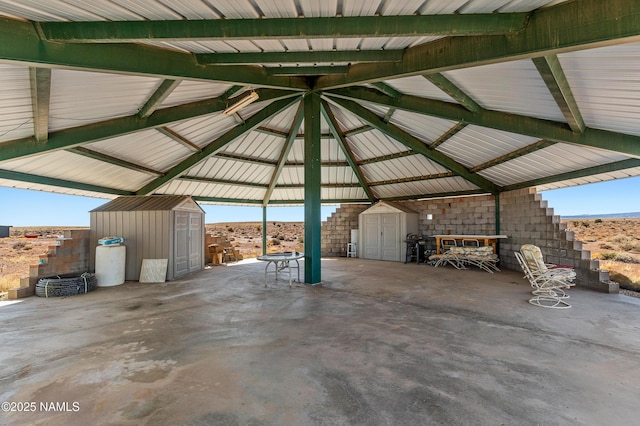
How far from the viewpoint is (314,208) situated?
22.9 feet

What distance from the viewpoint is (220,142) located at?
8172 millimetres

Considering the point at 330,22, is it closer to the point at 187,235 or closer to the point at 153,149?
the point at 153,149

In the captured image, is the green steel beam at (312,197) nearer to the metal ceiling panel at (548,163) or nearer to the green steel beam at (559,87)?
the green steel beam at (559,87)

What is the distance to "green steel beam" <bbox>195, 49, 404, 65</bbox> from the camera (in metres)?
4.17

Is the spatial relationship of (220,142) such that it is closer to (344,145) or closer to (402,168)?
(344,145)

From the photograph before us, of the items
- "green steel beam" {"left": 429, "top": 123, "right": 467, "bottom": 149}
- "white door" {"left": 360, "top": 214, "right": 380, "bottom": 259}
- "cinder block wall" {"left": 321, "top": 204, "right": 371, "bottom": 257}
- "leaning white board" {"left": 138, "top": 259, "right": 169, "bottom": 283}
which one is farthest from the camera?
"cinder block wall" {"left": 321, "top": 204, "right": 371, "bottom": 257}

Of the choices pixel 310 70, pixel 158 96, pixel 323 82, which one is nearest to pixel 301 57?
pixel 310 70

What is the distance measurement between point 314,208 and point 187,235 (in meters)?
4.16

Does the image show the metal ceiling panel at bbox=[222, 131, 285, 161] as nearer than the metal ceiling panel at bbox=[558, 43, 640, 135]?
No

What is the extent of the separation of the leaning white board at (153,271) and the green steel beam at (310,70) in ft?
18.2

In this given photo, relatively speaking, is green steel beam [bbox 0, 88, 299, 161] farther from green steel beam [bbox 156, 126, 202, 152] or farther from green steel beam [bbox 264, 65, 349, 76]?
green steel beam [bbox 264, 65, 349, 76]

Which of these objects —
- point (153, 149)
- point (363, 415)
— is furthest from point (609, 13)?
point (153, 149)

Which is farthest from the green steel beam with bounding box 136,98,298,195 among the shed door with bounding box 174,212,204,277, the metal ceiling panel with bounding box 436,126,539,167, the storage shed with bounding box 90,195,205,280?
the metal ceiling panel with bounding box 436,126,539,167

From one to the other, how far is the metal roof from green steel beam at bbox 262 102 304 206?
0.11 metres
